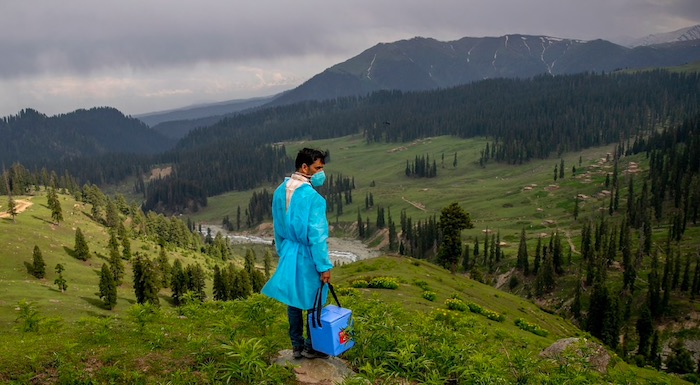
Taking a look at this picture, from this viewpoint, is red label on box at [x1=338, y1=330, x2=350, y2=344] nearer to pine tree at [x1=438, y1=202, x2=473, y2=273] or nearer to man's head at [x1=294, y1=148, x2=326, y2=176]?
man's head at [x1=294, y1=148, x2=326, y2=176]

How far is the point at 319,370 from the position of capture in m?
11.5

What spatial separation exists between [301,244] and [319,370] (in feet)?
11.7

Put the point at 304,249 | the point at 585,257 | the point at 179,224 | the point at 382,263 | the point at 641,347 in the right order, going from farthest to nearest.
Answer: the point at 179,224 → the point at 585,257 → the point at 641,347 → the point at 382,263 → the point at 304,249

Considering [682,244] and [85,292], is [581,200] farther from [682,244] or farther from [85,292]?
[85,292]

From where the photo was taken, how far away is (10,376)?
10.8 meters

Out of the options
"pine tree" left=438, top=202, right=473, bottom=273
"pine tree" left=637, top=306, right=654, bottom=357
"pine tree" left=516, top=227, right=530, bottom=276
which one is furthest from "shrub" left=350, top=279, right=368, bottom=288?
"pine tree" left=516, top=227, right=530, bottom=276

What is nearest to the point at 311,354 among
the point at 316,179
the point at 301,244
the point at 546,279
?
the point at 301,244

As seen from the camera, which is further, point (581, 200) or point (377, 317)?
point (581, 200)

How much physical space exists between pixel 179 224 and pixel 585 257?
5650 inches

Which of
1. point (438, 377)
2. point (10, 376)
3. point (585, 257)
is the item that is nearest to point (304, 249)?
point (438, 377)

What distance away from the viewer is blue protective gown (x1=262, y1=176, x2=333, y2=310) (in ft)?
36.7

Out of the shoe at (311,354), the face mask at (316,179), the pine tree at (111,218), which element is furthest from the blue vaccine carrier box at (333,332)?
the pine tree at (111,218)

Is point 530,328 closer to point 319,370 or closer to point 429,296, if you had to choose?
point 429,296

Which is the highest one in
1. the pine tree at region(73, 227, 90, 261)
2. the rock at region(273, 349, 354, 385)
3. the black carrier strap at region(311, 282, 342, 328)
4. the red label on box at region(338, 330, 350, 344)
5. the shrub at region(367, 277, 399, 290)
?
the black carrier strap at region(311, 282, 342, 328)
